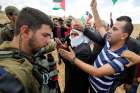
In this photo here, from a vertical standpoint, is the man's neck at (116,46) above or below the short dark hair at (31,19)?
below

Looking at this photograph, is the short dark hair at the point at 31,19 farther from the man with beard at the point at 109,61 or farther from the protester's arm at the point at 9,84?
the man with beard at the point at 109,61

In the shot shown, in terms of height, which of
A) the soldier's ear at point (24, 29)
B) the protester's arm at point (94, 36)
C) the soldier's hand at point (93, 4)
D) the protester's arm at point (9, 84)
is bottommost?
the protester's arm at point (94, 36)

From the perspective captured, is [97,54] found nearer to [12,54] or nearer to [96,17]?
[96,17]

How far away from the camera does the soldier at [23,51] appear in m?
1.89

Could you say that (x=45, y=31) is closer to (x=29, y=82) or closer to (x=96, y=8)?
(x=29, y=82)

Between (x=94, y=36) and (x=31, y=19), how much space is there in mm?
1775

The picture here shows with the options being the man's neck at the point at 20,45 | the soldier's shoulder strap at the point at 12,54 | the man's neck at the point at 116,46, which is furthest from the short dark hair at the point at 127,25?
the soldier's shoulder strap at the point at 12,54

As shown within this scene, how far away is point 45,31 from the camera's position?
2377 mm

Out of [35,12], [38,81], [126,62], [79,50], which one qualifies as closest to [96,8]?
[79,50]

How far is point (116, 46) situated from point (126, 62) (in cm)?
32

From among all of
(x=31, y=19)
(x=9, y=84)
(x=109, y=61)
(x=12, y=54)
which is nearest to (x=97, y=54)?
(x=109, y=61)

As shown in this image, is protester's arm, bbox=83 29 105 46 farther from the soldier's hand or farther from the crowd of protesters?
the soldier's hand

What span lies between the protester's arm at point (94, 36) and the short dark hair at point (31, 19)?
1.56 meters

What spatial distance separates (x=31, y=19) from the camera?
2338 mm
